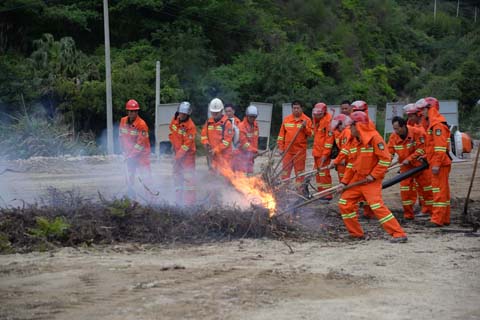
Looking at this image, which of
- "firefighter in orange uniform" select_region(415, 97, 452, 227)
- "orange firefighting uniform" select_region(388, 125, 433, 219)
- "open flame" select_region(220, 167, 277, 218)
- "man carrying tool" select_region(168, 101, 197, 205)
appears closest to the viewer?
"open flame" select_region(220, 167, 277, 218)

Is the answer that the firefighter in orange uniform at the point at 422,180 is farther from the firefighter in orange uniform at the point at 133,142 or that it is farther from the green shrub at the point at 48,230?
the green shrub at the point at 48,230

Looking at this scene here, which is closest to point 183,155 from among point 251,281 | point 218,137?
point 218,137

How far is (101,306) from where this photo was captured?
6820mm

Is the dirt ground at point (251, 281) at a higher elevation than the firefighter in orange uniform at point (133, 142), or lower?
lower

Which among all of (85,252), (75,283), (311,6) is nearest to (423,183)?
(85,252)

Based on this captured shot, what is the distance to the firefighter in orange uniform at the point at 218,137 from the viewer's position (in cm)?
1338

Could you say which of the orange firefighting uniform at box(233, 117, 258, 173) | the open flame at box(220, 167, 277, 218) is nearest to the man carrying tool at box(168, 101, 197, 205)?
the orange firefighting uniform at box(233, 117, 258, 173)

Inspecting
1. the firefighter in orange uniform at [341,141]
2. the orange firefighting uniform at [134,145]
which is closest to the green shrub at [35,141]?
the orange firefighting uniform at [134,145]

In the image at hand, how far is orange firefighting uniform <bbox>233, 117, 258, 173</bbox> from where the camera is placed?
45.8ft

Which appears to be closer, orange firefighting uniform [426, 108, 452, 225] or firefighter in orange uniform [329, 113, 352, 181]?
firefighter in orange uniform [329, 113, 352, 181]

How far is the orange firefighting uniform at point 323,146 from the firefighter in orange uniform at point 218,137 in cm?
169

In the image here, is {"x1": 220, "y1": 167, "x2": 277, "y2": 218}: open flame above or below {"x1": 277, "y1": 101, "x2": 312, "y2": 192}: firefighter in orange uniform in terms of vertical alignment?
below

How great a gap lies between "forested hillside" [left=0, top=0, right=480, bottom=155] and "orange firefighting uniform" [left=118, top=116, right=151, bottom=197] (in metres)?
9.69

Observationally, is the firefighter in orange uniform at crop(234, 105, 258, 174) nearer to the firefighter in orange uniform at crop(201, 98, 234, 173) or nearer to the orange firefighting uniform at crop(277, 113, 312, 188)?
the firefighter in orange uniform at crop(201, 98, 234, 173)
